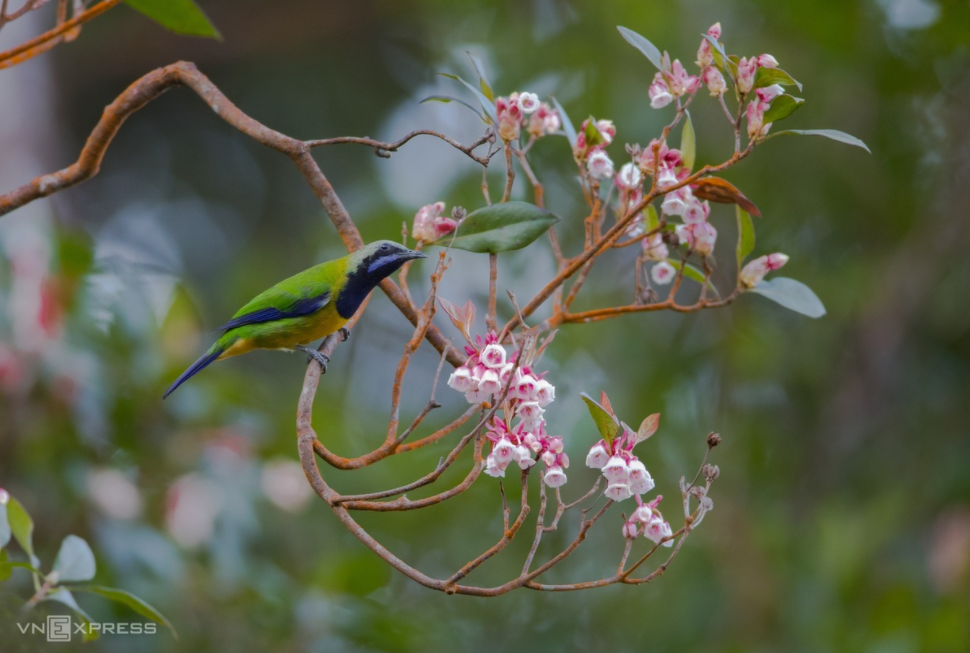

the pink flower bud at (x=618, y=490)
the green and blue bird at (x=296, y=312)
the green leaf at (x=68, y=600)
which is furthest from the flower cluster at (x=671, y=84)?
the green leaf at (x=68, y=600)

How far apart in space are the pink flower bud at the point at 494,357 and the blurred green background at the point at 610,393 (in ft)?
6.52

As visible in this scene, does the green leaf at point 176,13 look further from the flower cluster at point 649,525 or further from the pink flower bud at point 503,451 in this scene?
the flower cluster at point 649,525

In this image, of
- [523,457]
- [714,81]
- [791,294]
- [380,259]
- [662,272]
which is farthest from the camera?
[380,259]

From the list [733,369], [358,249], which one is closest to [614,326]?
[733,369]

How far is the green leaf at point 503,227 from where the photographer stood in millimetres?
1513

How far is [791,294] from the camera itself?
173 centimetres

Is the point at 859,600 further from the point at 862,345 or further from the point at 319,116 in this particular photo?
the point at 319,116

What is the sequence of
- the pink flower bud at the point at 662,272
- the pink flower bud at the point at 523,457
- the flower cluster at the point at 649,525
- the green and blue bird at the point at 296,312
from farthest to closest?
the green and blue bird at the point at 296,312 < the pink flower bud at the point at 662,272 < the flower cluster at the point at 649,525 < the pink flower bud at the point at 523,457

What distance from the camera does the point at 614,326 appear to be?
5.34 metres

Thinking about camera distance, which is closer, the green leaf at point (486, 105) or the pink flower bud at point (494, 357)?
the pink flower bud at point (494, 357)

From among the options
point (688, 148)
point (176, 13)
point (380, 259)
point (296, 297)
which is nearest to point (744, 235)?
point (688, 148)

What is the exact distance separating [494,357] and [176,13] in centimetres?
91

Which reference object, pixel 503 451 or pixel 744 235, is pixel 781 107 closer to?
pixel 744 235

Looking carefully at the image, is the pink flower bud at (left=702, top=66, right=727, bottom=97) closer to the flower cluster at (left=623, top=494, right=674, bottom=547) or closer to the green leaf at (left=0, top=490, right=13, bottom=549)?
the flower cluster at (left=623, top=494, right=674, bottom=547)
